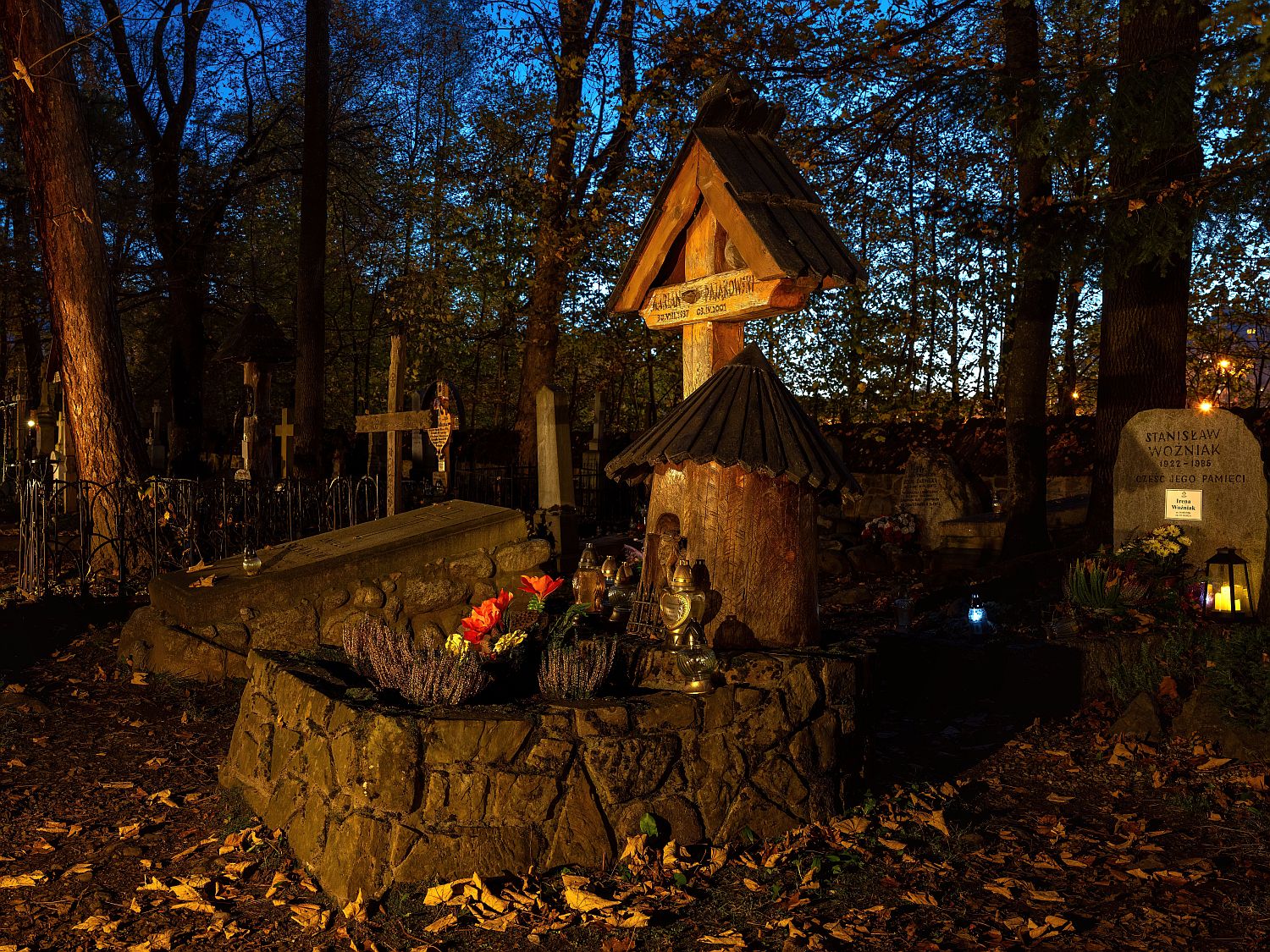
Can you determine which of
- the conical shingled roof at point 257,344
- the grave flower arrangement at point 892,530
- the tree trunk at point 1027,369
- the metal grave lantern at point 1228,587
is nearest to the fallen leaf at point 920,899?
the metal grave lantern at point 1228,587

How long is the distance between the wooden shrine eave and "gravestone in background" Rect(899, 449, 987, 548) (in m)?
8.69

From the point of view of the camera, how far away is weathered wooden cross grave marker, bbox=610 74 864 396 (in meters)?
5.32

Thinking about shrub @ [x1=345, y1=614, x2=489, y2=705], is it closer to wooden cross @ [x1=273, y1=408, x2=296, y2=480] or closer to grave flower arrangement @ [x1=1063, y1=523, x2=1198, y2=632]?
grave flower arrangement @ [x1=1063, y1=523, x2=1198, y2=632]

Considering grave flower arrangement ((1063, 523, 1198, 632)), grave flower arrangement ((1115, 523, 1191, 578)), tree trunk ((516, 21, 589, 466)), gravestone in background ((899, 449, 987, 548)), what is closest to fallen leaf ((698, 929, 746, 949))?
grave flower arrangement ((1063, 523, 1198, 632))

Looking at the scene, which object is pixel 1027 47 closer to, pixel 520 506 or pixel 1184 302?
pixel 1184 302

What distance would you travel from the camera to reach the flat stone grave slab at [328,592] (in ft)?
24.0

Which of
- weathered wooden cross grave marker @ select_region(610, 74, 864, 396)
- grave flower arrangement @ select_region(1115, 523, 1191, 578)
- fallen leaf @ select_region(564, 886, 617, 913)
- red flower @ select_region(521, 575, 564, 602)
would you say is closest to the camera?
fallen leaf @ select_region(564, 886, 617, 913)

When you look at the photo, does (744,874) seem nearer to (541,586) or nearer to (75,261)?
(541,586)

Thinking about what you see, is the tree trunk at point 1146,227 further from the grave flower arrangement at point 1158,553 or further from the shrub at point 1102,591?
the shrub at point 1102,591

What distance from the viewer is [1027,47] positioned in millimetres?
11586

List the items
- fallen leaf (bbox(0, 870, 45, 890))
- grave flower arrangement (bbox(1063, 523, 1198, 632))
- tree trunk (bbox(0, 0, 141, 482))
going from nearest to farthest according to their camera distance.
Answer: fallen leaf (bbox(0, 870, 45, 890)), grave flower arrangement (bbox(1063, 523, 1198, 632)), tree trunk (bbox(0, 0, 141, 482))

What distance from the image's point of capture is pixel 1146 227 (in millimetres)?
9070

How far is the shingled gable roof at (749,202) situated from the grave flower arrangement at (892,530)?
27.0 feet

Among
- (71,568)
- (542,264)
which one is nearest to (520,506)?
(542,264)
